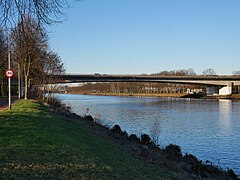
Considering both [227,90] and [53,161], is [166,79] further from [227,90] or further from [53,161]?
[53,161]

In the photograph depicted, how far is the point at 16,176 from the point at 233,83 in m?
93.5

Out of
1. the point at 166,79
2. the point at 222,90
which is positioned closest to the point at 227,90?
the point at 222,90

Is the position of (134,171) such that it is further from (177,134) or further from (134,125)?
(134,125)

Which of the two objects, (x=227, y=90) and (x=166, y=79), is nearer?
(x=166, y=79)

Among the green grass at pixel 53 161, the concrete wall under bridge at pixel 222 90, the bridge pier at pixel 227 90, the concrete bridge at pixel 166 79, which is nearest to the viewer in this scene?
the green grass at pixel 53 161

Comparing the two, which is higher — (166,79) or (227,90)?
(166,79)

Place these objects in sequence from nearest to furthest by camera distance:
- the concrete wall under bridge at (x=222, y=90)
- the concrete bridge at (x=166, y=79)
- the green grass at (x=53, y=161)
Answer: the green grass at (x=53, y=161) < the concrete bridge at (x=166, y=79) < the concrete wall under bridge at (x=222, y=90)

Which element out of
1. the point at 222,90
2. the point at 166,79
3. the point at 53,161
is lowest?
the point at 222,90

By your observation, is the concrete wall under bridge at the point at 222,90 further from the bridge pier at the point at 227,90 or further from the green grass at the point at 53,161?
the green grass at the point at 53,161

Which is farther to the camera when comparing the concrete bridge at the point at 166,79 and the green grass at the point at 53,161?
the concrete bridge at the point at 166,79

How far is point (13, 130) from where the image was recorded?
1263 cm

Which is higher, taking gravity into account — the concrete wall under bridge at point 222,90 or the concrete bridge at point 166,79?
the concrete bridge at point 166,79

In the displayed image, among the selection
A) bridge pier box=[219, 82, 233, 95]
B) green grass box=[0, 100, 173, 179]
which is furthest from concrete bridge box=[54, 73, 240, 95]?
→ green grass box=[0, 100, 173, 179]

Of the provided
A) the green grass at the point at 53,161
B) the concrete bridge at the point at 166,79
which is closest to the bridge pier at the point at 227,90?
the concrete bridge at the point at 166,79
